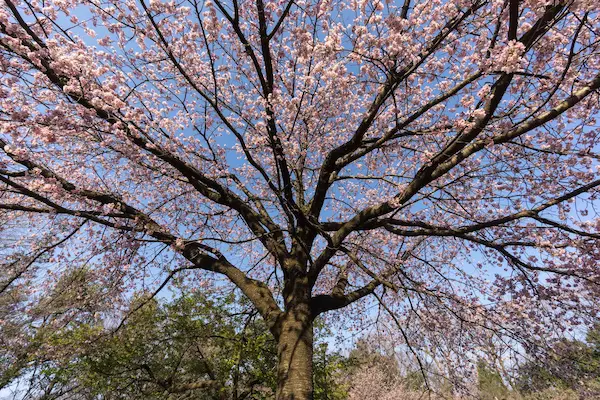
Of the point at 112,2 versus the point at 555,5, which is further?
the point at 112,2

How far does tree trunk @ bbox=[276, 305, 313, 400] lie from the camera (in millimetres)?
3660

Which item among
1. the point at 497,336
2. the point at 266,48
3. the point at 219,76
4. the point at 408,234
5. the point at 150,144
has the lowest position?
the point at 497,336

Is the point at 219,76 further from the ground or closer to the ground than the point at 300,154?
further from the ground

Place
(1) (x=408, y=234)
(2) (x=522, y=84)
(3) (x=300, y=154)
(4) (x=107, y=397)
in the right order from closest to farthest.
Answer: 1. (2) (x=522, y=84)
2. (1) (x=408, y=234)
3. (3) (x=300, y=154)
4. (4) (x=107, y=397)

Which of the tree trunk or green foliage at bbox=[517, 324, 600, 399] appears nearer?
the tree trunk

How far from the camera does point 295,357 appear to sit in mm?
3828

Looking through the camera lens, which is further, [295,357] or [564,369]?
[564,369]

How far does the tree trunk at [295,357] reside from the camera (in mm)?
3660

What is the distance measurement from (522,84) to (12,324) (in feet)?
45.8

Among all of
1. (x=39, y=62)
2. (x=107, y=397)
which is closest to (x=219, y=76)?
(x=39, y=62)

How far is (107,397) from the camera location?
284 inches

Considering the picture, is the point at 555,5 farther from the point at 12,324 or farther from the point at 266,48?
the point at 12,324

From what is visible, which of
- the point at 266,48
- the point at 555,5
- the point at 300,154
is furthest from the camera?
the point at 300,154

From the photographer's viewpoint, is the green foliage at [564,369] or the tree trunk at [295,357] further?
the green foliage at [564,369]
